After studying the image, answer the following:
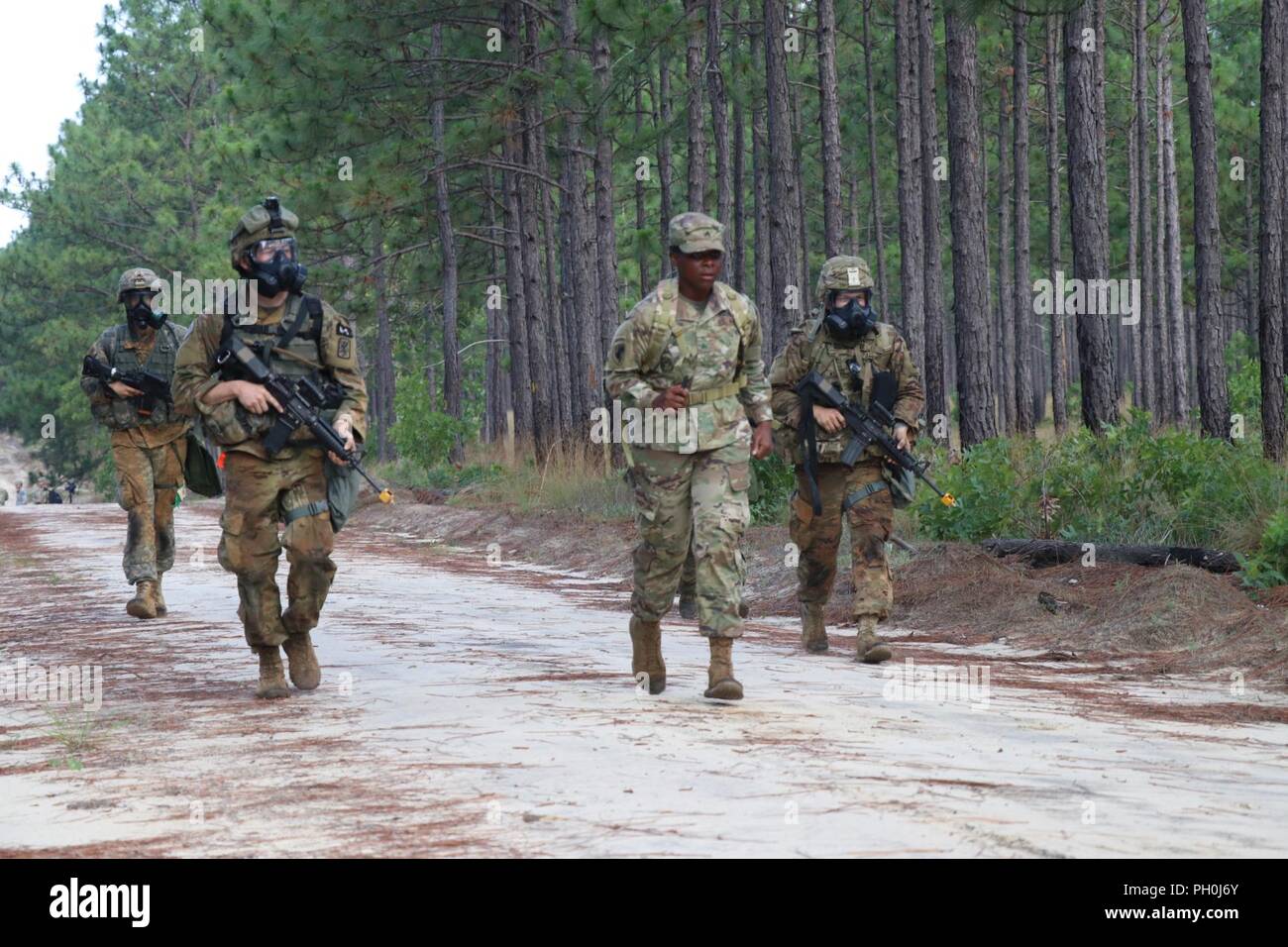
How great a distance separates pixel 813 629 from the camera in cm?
1031

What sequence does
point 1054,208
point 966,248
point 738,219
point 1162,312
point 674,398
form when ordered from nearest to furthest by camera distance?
1. point 674,398
2. point 966,248
3. point 1162,312
4. point 1054,208
5. point 738,219

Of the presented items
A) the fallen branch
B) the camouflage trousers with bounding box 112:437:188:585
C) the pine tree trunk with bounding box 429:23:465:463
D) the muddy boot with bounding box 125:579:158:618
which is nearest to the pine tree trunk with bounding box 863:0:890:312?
the pine tree trunk with bounding box 429:23:465:463

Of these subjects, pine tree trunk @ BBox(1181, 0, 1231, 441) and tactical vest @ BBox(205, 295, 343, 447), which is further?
pine tree trunk @ BBox(1181, 0, 1231, 441)

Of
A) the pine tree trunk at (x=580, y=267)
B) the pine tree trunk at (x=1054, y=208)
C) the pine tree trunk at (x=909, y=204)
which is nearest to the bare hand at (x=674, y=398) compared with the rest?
the pine tree trunk at (x=909, y=204)

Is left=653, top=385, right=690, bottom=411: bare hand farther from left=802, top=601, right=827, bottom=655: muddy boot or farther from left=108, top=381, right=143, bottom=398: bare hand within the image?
left=108, top=381, right=143, bottom=398: bare hand

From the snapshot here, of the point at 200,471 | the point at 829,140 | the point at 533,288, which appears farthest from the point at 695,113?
the point at 200,471

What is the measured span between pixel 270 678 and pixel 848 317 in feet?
13.0

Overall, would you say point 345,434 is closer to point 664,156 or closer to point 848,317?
point 848,317

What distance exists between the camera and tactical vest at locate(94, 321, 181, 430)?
1238 centimetres

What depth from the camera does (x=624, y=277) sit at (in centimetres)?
5981

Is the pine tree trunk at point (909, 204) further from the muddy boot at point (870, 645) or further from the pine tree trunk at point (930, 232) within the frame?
the muddy boot at point (870, 645)

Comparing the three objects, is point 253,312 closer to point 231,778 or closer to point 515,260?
point 231,778

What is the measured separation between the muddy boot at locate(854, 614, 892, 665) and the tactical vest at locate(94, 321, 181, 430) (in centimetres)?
554
